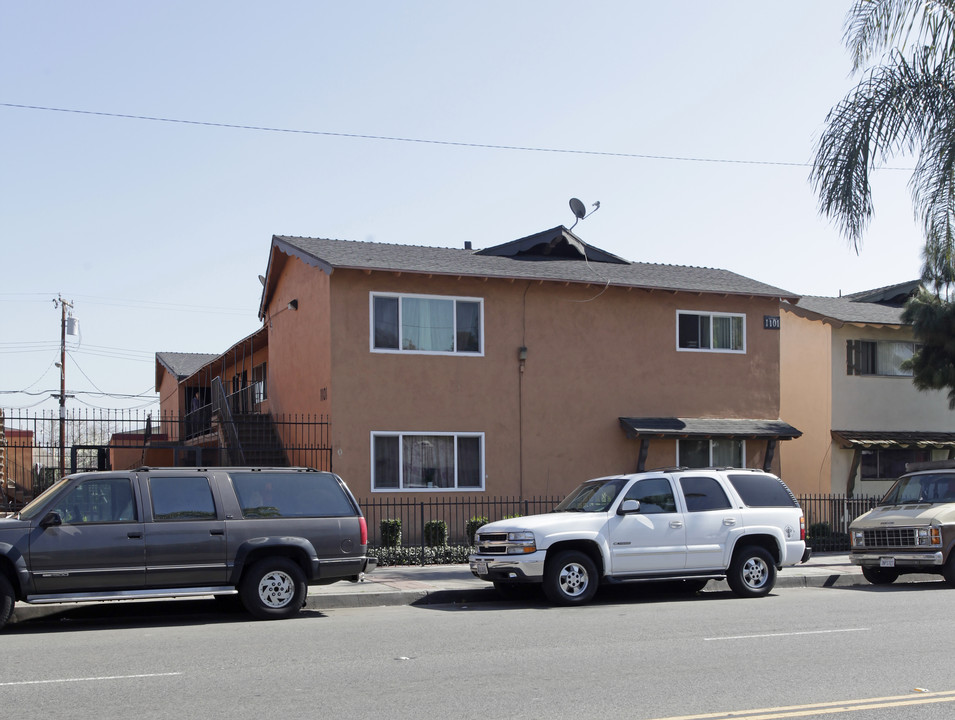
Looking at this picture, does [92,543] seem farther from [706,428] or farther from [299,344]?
[706,428]

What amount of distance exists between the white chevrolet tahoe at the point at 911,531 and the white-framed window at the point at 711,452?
5.60m

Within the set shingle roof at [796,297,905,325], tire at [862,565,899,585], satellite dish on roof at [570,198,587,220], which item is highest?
satellite dish on roof at [570,198,587,220]

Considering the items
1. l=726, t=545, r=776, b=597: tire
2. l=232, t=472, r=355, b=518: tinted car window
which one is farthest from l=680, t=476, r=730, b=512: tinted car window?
l=232, t=472, r=355, b=518: tinted car window

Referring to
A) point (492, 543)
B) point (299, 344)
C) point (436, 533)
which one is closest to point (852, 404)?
point (436, 533)

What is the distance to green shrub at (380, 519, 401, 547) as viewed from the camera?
19.2 meters

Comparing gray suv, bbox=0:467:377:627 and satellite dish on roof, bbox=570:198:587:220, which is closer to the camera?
gray suv, bbox=0:467:377:627

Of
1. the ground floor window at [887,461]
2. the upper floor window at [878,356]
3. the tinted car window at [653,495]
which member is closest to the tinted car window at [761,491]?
the tinted car window at [653,495]

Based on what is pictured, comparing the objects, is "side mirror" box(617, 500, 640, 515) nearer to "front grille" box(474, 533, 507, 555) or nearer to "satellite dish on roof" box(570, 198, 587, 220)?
A: "front grille" box(474, 533, 507, 555)

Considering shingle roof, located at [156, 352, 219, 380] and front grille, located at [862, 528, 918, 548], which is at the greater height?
shingle roof, located at [156, 352, 219, 380]

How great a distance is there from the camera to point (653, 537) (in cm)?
1413

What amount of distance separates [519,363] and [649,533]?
8.16m

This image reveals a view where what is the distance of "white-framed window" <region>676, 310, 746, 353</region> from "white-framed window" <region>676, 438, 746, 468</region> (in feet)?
→ 6.76

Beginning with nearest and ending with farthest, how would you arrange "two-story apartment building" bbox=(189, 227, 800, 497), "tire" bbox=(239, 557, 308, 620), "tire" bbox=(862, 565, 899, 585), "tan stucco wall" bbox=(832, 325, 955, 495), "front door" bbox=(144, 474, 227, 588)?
"front door" bbox=(144, 474, 227, 588) → "tire" bbox=(239, 557, 308, 620) → "tire" bbox=(862, 565, 899, 585) → "two-story apartment building" bbox=(189, 227, 800, 497) → "tan stucco wall" bbox=(832, 325, 955, 495)

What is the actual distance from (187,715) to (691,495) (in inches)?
358
